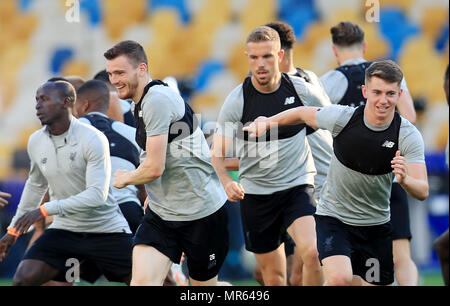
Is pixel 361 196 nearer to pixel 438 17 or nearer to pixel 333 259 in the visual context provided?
pixel 333 259

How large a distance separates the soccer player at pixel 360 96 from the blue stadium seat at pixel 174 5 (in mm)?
5860

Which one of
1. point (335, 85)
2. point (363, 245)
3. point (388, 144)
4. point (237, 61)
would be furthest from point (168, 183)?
point (237, 61)

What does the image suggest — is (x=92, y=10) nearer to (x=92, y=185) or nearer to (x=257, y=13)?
(x=257, y=13)

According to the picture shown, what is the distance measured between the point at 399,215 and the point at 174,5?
7208 mm

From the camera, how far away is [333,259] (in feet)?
19.2

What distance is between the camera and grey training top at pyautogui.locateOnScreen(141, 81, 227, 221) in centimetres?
600

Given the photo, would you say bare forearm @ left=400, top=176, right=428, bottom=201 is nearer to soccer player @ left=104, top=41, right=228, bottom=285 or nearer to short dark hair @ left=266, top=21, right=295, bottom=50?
soccer player @ left=104, top=41, right=228, bottom=285

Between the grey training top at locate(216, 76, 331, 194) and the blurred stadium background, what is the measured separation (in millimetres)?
5122

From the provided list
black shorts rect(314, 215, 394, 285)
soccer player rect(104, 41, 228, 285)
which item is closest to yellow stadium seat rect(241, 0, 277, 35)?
soccer player rect(104, 41, 228, 285)

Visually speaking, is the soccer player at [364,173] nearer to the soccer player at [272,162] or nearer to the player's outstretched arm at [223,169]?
the player's outstretched arm at [223,169]

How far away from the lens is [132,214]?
7559 millimetres
